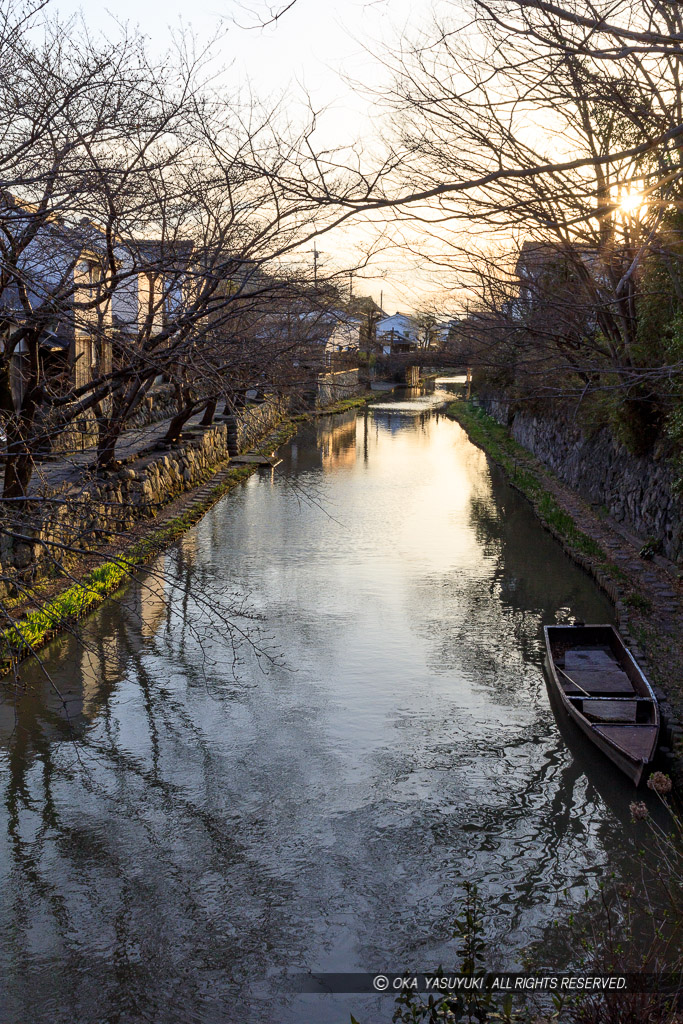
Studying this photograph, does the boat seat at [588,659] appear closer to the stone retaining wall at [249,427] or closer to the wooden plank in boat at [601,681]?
the wooden plank in boat at [601,681]

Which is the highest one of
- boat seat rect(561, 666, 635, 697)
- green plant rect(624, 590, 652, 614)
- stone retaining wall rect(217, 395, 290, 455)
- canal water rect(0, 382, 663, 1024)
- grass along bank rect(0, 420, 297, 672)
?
stone retaining wall rect(217, 395, 290, 455)

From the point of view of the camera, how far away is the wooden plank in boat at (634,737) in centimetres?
805

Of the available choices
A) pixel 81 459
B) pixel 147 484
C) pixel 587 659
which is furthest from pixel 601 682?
pixel 81 459

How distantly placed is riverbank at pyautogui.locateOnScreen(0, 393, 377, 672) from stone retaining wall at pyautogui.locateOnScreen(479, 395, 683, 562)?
6.53m

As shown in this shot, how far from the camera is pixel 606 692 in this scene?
32.0 feet

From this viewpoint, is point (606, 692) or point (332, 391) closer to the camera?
point (606, 692)

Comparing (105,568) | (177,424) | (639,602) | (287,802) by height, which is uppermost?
(177,424)

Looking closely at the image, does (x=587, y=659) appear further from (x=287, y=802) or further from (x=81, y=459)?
(x=81, y=459)

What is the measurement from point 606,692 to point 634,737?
1430mm

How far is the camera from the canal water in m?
6.08

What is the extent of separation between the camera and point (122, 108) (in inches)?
273

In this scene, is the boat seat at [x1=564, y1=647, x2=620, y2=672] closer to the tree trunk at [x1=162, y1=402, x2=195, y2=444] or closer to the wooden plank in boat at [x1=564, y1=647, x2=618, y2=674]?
the wooden plank in boat at [x1=564, y1=647, x2=618, y2=674]

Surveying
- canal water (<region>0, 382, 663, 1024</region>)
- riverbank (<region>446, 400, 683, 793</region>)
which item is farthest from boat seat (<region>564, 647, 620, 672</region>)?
canal water (<region>0, 382, 663, 1024</region>)

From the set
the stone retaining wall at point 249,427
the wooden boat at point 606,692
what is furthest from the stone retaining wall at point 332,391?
the wooden boat at point 606,692
